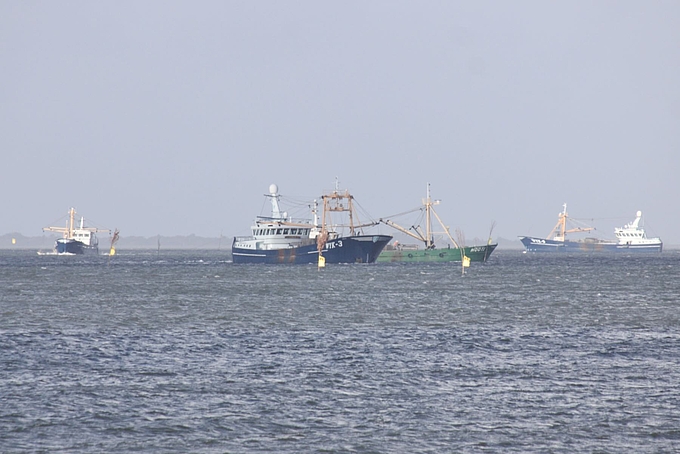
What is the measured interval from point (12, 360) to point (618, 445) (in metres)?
20.6

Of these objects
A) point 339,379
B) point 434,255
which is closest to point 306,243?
point 434,255

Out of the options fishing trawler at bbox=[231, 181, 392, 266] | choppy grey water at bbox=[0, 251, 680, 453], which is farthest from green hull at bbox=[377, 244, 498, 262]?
choppy grey water at bbox=[0, 251, 680, 453]

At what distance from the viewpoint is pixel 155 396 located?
23969mm

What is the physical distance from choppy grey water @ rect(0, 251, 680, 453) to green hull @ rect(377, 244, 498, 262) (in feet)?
316

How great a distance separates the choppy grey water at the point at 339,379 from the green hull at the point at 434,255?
96.2 metres

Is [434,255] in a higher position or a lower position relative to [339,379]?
higher

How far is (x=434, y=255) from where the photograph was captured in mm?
150625

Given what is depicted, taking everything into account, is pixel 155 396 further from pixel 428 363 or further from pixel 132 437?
pixel 428 363

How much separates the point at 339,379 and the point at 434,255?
125 m

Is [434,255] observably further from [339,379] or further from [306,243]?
[339,379]

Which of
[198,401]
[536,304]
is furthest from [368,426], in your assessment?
[536,304]

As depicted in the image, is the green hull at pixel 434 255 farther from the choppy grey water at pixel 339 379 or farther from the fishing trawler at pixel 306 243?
the choppy grey water at pixel 339 379

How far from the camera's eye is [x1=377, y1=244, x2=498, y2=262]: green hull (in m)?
151

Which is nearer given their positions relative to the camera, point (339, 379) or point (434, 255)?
point (339, 379)
